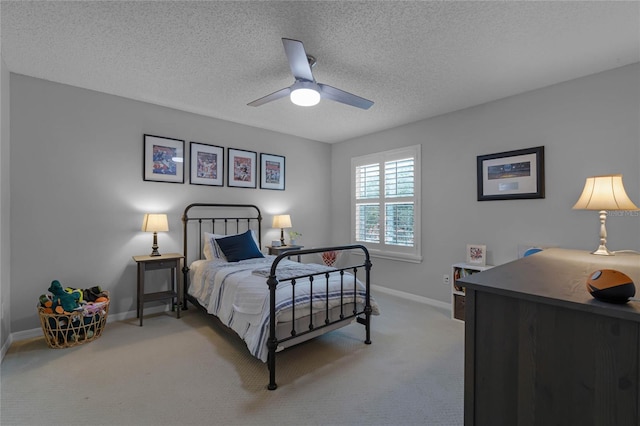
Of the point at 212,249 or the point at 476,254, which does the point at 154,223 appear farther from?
the point at 476,254

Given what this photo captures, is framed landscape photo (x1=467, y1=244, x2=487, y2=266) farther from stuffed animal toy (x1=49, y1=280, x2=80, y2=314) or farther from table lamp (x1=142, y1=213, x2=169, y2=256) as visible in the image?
stuffed animal toy (x1=49, y1=280, x2=80, y2=314)

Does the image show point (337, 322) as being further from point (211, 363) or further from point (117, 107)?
point (117, 107)

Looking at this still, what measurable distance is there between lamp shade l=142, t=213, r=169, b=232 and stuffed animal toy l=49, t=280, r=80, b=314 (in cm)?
89

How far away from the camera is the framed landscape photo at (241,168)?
4.26 metres

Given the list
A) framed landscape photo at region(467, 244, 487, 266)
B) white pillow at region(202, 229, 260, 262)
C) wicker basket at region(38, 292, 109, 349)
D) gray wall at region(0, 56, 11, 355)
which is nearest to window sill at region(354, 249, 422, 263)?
framed landscape photo at region(467, 244, 487, 266)

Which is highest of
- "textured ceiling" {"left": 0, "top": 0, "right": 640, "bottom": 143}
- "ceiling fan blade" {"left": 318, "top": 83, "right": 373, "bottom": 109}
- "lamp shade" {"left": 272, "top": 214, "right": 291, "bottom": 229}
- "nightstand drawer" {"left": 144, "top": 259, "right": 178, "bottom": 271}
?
"textured ceiling" {"left": 0, "top": 0, "right": 640, "bottom": 143}

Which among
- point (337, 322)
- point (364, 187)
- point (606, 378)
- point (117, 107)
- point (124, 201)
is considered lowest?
point (337, 322)

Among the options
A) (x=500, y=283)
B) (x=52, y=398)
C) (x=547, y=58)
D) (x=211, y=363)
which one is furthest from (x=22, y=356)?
(x=547, y=58)

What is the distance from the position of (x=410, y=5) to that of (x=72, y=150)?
350 centimetres

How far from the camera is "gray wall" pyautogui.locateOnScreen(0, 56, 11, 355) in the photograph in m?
2.52

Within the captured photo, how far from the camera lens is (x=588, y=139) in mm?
2797

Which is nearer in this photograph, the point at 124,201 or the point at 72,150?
the point at 72,150

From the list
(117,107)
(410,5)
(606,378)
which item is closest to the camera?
(606,378)

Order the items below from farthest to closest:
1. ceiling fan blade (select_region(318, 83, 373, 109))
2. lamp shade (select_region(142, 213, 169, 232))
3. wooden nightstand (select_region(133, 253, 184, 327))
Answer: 1. lamp shade (select_region(142, 213, 169, 232))
2. wooden nightstand (select_region(133, 253, 184, 327))
3. ceiling fan blade (select_region(318, 83, 373, 109))
